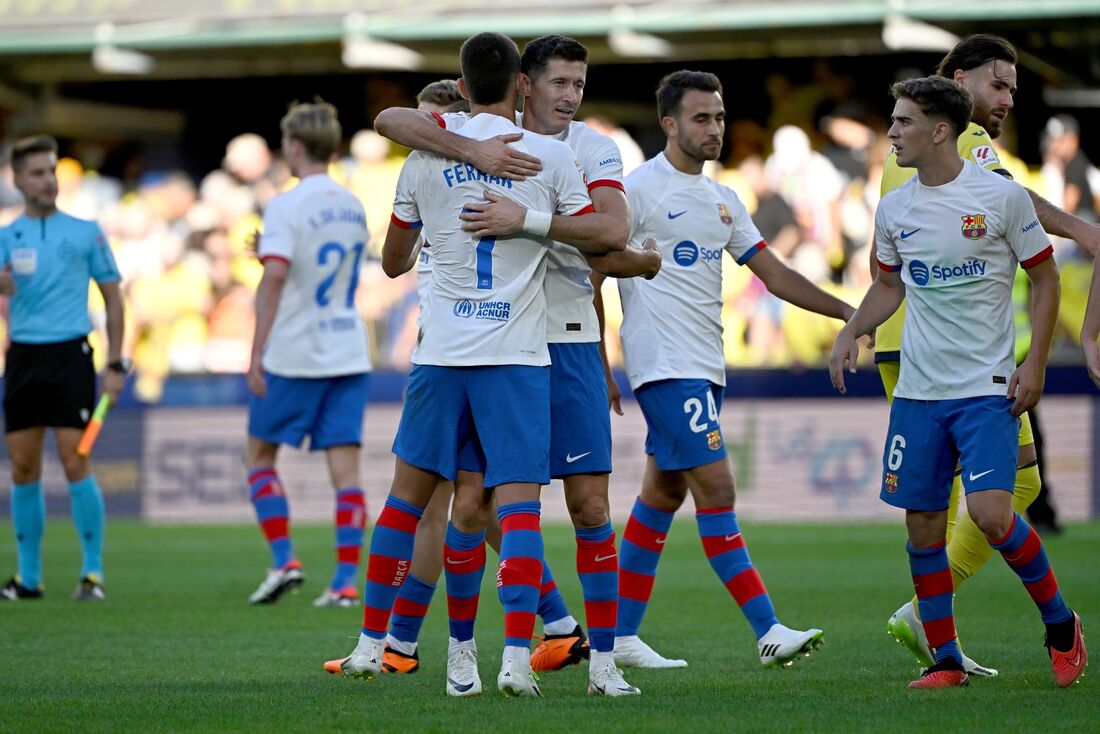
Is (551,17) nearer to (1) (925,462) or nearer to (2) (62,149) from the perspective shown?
(2) (62,149)

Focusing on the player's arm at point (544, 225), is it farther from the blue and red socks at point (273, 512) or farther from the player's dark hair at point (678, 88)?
the blue and red socks at point (273, 512)

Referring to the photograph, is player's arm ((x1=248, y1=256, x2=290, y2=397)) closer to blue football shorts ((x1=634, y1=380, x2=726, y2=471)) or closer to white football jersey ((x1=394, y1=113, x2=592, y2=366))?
blue football shorts ((x1=634, y1=380, x2=726, y2=471))

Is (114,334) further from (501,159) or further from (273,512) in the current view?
(501,159)

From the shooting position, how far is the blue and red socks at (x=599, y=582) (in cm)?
589

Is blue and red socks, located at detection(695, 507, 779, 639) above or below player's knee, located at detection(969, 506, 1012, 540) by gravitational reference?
below

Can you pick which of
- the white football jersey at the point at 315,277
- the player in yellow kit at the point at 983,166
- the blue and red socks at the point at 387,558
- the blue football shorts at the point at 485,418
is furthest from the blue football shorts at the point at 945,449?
the white football jersey at the point at 315,277

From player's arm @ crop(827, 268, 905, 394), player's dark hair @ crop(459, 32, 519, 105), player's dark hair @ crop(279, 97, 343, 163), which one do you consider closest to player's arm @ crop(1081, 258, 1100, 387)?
player's arm @ crop(827, 268, 905, 394)

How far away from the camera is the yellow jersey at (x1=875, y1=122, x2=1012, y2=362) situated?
6.46 m

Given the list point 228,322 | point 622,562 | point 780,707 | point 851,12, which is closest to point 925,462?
point 780,707

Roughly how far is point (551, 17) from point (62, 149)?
8.62 m

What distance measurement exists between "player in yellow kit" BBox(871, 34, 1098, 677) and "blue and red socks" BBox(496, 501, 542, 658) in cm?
156

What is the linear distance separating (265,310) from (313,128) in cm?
107

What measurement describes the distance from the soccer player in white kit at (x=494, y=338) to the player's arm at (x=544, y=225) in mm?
61

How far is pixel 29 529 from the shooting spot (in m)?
9.79
